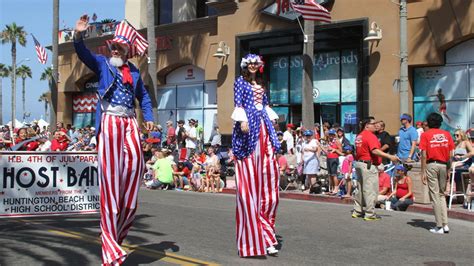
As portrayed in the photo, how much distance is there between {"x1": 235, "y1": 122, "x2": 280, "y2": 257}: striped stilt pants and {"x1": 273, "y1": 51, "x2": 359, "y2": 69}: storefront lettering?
16453mm

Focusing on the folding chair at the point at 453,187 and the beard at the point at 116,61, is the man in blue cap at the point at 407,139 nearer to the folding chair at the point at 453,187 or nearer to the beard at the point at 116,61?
the folding chair at the point at 453,187

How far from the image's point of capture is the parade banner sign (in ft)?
27.4

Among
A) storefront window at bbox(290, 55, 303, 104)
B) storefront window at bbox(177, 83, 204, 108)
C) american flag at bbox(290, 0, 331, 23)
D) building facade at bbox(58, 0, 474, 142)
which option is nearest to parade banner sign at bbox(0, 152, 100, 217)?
american flag at bbox(290, 0, 331, 23)

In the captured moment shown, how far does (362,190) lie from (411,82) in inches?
458

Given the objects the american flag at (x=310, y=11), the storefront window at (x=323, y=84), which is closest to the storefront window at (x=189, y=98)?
the storefront window at (x=323, y=84)

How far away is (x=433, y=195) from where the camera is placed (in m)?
9.31

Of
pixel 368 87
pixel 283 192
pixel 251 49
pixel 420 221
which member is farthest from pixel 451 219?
pixel 251 49

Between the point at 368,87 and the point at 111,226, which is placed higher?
the point at 368,87

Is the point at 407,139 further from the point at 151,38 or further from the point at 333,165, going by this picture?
the point at 151,38

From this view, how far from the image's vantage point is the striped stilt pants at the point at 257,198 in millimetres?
6508

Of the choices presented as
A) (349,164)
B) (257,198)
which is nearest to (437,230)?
(257,198)

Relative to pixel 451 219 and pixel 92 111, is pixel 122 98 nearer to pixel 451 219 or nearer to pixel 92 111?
pixel 451 219

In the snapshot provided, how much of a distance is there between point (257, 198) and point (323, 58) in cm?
1758

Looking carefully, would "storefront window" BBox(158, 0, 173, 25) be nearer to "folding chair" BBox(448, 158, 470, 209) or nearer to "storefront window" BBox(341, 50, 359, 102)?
"storefront window" BBox(341, 50, 359, 102)
